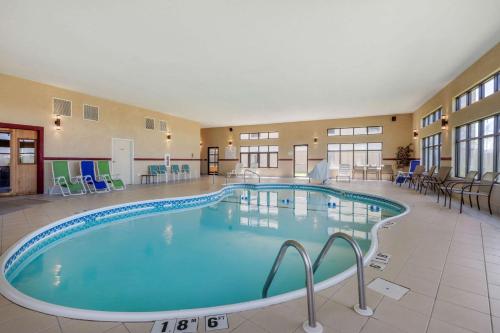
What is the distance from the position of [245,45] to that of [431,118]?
24.9ft

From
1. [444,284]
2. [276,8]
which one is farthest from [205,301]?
[276,8]

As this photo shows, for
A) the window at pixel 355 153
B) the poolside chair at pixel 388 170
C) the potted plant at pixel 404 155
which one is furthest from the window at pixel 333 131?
the potted plant at pixel 404 155

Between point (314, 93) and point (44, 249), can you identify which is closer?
point (44, 249)

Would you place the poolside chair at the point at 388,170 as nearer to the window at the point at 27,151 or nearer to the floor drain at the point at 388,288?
the floor drain at the point at 388,288

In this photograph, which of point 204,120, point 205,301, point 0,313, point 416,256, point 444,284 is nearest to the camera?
point 0,313

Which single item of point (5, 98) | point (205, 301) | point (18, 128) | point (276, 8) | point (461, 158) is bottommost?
point (205, 301)

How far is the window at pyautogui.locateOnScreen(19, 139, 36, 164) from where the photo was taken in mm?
6355

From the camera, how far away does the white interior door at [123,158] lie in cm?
863

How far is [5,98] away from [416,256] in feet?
28.0

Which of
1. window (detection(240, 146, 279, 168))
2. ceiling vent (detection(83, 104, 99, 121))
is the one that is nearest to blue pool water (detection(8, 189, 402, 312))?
ceiling vent (detection(83, 104, 99, 121))

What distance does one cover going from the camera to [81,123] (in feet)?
24.7

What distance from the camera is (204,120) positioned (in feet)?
40.5

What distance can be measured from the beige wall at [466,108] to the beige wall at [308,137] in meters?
2.34

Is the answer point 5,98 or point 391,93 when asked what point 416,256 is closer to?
point 391,93
